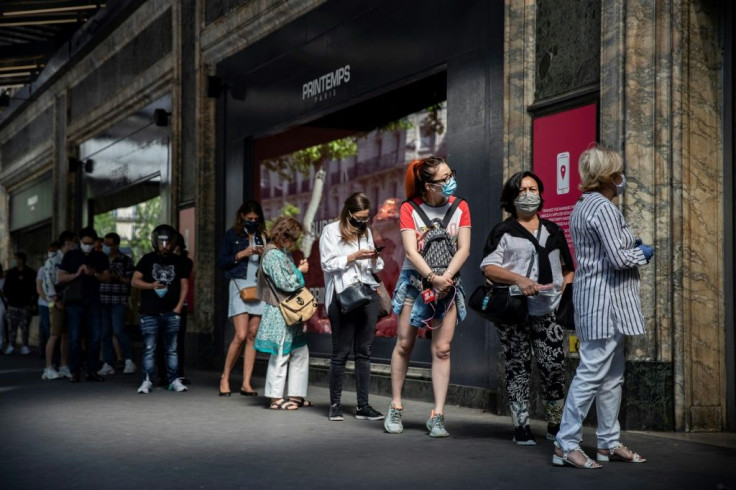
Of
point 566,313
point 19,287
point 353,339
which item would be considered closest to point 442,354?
point 566,313

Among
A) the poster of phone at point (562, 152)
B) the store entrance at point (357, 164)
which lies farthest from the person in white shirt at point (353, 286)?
the poster of phone at point (562, 152)

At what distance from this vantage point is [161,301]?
384 inches

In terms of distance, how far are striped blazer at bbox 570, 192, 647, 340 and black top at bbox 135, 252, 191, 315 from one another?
5387mm

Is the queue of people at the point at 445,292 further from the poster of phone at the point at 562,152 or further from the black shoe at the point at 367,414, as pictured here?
the poster of phone at the point at 562,152

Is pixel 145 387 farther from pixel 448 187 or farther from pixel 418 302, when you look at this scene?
pixel 448 187

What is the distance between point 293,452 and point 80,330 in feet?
19.7

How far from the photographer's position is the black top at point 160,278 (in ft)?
31.9

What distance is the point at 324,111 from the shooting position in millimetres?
11102

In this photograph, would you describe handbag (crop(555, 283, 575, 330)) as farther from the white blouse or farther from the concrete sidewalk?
the white blouse

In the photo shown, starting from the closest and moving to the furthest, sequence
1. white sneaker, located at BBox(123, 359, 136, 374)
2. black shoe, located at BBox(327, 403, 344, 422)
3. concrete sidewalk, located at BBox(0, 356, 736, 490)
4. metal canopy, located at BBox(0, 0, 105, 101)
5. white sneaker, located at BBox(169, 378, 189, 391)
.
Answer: concrete sidewalk, located at BBox(0, 356, 736, 490) → black shoe, located at BBox(327, 403, 344, 422) → white sneaker, located at BBox(169, 378, 189, 391) → white sneaker, located at BBox(123, 359, 136, 374) → metal canopy, located at BBox(0, 0, 105, 101)

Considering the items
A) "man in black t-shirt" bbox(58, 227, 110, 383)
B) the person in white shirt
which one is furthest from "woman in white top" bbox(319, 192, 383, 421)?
"man in black t-shirt" bbox(58, 227, 110, 383)

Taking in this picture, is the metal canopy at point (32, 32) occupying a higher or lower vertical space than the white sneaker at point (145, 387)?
higher

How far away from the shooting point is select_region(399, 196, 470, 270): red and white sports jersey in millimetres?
6336

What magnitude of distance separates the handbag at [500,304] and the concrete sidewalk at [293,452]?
751 mm
